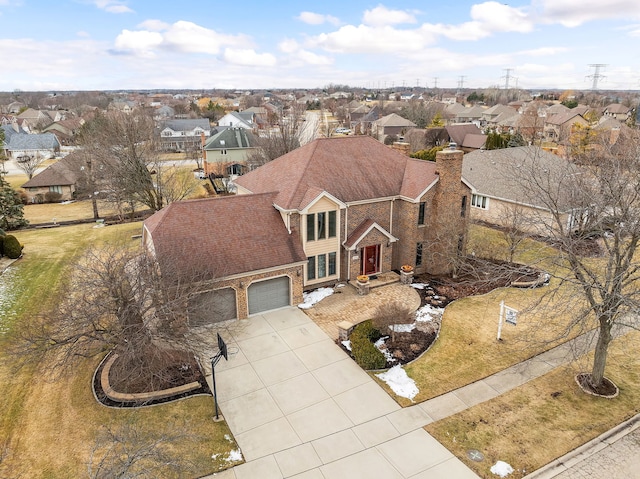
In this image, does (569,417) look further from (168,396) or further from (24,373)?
(24,373)

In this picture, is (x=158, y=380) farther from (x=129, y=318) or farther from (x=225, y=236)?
(x=225, y=236)

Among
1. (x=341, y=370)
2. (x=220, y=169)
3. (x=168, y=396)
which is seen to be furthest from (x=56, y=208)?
(x=341, y=370)

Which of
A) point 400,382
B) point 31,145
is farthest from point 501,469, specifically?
point 31,145

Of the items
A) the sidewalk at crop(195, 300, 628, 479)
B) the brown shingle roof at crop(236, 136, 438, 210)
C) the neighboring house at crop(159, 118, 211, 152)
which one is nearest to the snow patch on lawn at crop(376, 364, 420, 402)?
the sidewalk at crop(195, 300, 628, 479)

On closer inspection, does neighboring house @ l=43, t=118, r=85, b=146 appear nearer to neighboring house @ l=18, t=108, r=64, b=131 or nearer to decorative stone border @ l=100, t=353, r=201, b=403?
neighboring house @ l=18, t=108, r=64, b=131

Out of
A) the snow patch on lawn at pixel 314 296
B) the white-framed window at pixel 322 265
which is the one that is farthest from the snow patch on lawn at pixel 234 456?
the white-framed window at pixel 322 265

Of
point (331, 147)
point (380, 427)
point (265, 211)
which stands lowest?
point (380, 427)
